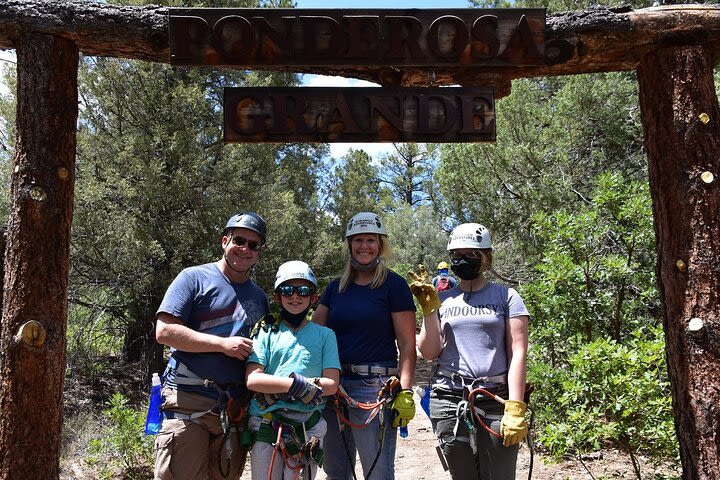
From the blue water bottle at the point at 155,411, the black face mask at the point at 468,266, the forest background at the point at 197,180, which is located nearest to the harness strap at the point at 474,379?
the black face mask at the point at 468,266

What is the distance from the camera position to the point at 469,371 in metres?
3.05

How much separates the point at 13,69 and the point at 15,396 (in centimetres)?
752

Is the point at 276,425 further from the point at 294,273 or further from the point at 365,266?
the point at 365,266

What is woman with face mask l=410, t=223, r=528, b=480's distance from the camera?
116 inches

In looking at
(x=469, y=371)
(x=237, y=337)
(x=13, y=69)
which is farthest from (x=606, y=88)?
(x=13, y=69)

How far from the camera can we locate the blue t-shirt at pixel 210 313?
3.03m

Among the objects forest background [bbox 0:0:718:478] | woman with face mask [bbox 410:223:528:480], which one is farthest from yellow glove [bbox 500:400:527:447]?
forest background [bbox 0:0:718:478]

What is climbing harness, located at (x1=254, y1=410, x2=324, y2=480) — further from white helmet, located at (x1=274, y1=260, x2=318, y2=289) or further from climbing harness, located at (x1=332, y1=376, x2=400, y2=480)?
white helmet, located at (x1=274, y1=260, x2=318, y2=289)

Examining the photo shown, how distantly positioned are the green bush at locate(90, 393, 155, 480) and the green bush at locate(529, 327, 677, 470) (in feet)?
12.4

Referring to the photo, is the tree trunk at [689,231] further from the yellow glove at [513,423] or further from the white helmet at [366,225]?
the white helmet at [366,225]

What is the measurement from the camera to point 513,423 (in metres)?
2.82

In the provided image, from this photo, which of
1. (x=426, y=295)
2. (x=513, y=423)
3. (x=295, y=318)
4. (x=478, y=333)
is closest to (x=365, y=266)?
(x=426, y=295)

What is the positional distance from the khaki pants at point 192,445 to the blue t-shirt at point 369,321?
0.73m

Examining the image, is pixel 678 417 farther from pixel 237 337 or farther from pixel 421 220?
pixel 421 220
